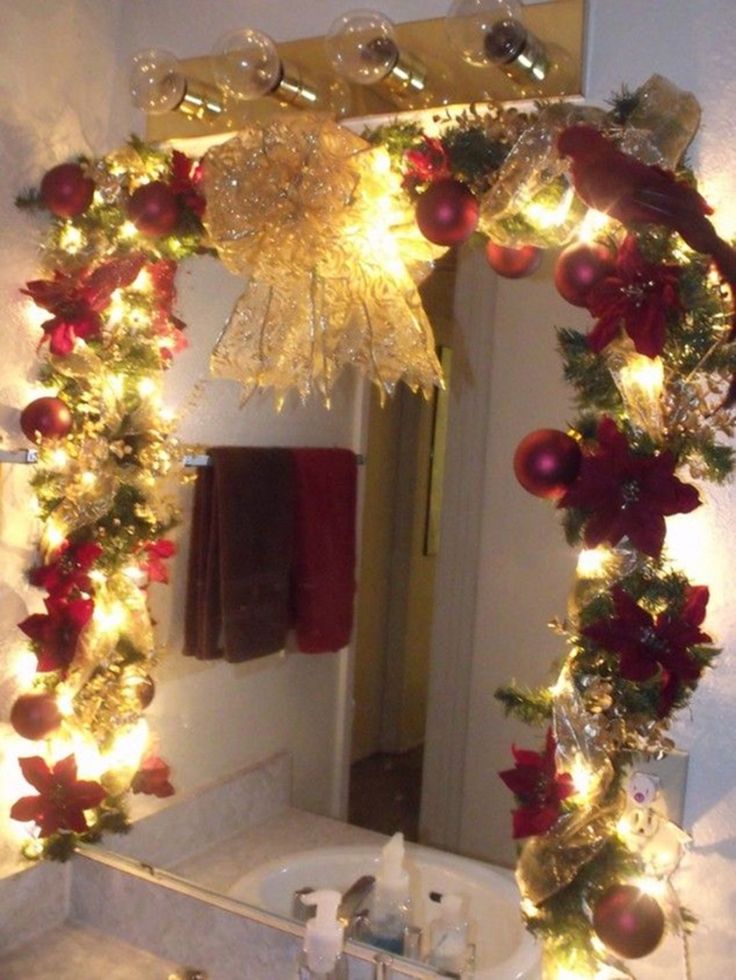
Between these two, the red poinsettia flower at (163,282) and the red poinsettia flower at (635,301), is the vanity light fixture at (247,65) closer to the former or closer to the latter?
the red poinsettia flower at (163,282)

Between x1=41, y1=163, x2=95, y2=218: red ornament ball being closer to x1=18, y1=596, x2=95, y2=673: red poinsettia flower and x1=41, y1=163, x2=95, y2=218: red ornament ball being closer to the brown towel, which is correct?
the brown towel

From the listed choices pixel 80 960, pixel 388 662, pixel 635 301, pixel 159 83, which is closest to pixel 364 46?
pixel 159 83

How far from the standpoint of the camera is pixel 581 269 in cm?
109

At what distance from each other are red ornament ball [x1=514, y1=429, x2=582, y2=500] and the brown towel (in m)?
0.40

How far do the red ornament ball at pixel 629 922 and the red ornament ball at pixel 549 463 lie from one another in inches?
15.6

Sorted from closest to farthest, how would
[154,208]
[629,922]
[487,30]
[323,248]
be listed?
[629,922] < [487,30] < [323,248] < [154,208]

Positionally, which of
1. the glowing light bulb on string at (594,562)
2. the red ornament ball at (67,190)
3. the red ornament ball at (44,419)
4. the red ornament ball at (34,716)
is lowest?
the red ornament ball at (34,716)

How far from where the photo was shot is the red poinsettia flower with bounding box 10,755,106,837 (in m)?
1.42

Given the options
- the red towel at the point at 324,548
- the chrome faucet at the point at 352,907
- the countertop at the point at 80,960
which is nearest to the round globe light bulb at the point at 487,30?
the red towel at the point at 324,548

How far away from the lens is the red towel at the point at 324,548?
133 cm

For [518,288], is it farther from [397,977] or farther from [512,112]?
[397,977]

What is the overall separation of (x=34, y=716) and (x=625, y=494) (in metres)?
0.84

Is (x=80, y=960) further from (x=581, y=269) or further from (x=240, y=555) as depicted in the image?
(x=581, y=269)

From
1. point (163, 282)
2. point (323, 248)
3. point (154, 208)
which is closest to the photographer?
point (323, 248)
